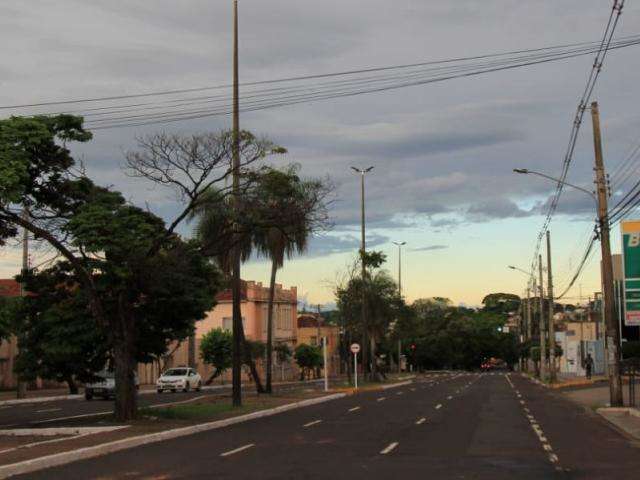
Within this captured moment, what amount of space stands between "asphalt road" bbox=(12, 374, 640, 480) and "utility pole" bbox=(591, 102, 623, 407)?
106 inches

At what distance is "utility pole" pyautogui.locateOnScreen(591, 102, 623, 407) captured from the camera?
32.4 m

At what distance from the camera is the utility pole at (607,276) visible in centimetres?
3244

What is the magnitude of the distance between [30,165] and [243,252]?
Answer: 64.3 feet

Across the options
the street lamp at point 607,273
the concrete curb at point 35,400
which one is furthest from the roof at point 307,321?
the street lamp at point 607,273

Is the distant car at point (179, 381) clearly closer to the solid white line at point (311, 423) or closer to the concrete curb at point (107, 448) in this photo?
the concrete curb at point (107, 448)

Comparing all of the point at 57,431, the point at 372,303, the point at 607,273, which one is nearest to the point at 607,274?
the point at 607,273

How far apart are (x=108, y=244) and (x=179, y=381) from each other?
33.4 metres

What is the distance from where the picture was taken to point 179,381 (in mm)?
55719

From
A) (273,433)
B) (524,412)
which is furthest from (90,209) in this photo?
(524,412)

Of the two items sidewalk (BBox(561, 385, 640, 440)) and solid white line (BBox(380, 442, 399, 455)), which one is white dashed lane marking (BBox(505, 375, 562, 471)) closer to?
sidewalk (BBox(561, 385, 640, 440))

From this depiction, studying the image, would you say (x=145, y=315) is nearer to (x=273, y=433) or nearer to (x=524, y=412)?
(x=273, y=433)

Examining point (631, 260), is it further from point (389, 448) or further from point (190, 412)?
point (389, 448)

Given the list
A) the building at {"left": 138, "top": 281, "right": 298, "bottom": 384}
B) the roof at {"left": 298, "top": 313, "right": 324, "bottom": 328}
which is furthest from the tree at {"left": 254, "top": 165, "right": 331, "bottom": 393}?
the roof at {"left": 298, "top": 313, "right": 324, "bottom": 328}

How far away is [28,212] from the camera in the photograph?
2469 cm
